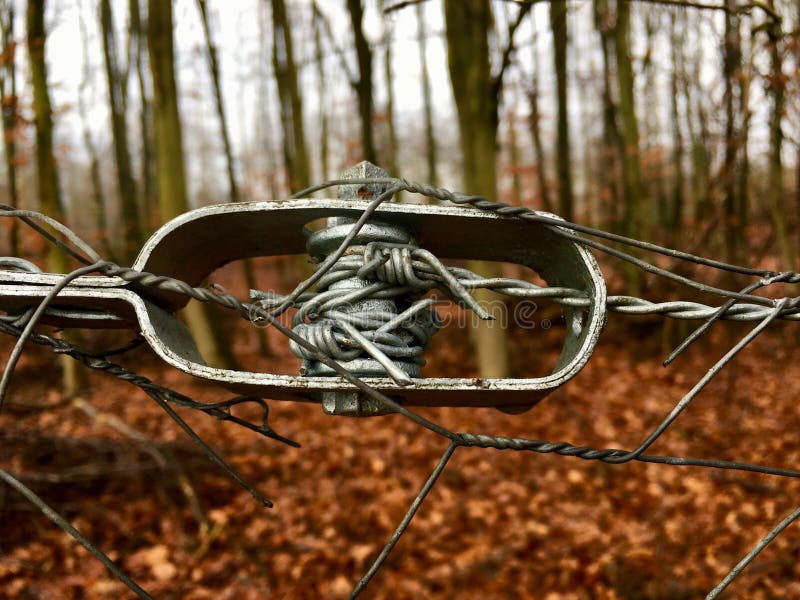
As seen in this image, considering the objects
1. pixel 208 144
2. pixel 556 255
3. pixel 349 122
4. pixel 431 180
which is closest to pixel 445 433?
pixel 556 255

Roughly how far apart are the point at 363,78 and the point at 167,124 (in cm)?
231

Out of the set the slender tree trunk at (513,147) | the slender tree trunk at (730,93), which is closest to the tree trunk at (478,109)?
the slender tree trunk at (730,93)

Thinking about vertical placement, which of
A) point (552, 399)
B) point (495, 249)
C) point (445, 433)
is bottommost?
point (552, 399)

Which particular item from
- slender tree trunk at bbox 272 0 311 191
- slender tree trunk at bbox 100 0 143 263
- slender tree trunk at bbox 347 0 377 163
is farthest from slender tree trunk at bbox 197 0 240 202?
slender tree trunk at bbox 347 0 377 163

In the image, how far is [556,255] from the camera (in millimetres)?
951

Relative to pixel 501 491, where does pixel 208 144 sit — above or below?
above

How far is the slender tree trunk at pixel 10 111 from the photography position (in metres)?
6.60

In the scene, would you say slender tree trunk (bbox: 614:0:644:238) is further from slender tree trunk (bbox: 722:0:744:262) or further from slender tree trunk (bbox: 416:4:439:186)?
slender tree trunk (bbox: 416:4:439:186)

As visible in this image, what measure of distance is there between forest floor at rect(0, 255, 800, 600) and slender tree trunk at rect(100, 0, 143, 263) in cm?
556

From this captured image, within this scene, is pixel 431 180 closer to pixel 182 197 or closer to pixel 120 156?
pixel 120 156

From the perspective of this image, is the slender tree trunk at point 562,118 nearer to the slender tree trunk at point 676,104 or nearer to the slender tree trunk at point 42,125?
the slender tree trunk at point 676,104

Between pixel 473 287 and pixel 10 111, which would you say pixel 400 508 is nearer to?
pixel 473 287

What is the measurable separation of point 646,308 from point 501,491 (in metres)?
3.26

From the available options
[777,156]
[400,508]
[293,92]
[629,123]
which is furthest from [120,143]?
[777,156]
